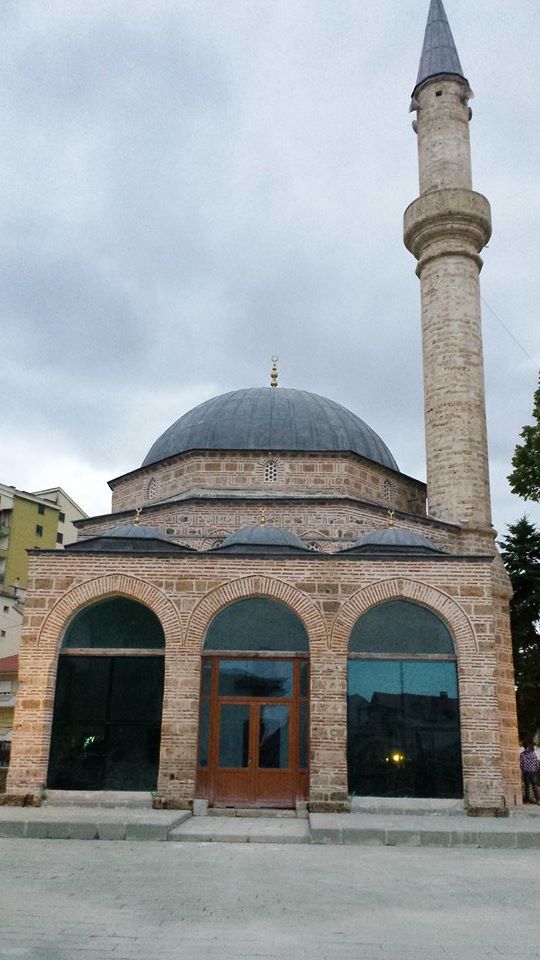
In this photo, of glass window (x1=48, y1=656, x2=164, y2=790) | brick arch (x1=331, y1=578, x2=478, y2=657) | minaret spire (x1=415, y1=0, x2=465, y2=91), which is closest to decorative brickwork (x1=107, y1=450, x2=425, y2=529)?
brick arch (x1=331, y1=578, x2=478, y2=657)

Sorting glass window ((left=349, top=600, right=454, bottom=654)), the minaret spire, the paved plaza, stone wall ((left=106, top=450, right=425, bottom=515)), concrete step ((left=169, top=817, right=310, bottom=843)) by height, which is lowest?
the paved plaza

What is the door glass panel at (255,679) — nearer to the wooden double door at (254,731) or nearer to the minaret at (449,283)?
the wooden double door at (254,731)

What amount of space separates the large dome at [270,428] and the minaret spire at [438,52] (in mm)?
7710

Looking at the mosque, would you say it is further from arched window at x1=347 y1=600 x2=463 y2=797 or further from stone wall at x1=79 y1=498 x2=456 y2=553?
stone wall at x1=79 y1=498 x2=456 y2=553

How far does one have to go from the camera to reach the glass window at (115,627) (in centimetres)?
1037

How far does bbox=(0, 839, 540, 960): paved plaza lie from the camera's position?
395 centimetres

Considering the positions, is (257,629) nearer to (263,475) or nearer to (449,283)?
(263,475)

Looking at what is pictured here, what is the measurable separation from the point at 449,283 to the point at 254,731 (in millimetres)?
10138

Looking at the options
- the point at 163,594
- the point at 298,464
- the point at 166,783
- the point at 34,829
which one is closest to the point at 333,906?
the point at 34,829

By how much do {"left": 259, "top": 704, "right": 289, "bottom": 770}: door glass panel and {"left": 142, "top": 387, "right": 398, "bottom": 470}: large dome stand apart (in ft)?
20.5

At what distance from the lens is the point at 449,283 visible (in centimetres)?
1609

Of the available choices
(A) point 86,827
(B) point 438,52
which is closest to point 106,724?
(A) point 86,827

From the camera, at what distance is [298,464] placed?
1530 cm

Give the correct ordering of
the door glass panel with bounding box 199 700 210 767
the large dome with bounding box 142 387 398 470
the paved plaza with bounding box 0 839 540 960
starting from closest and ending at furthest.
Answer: the paved plaza with bounding box 0 839 540 960, the door glass panel with bounding box 199 700 210 767, the large dome with bounding box 142 387 398 470
